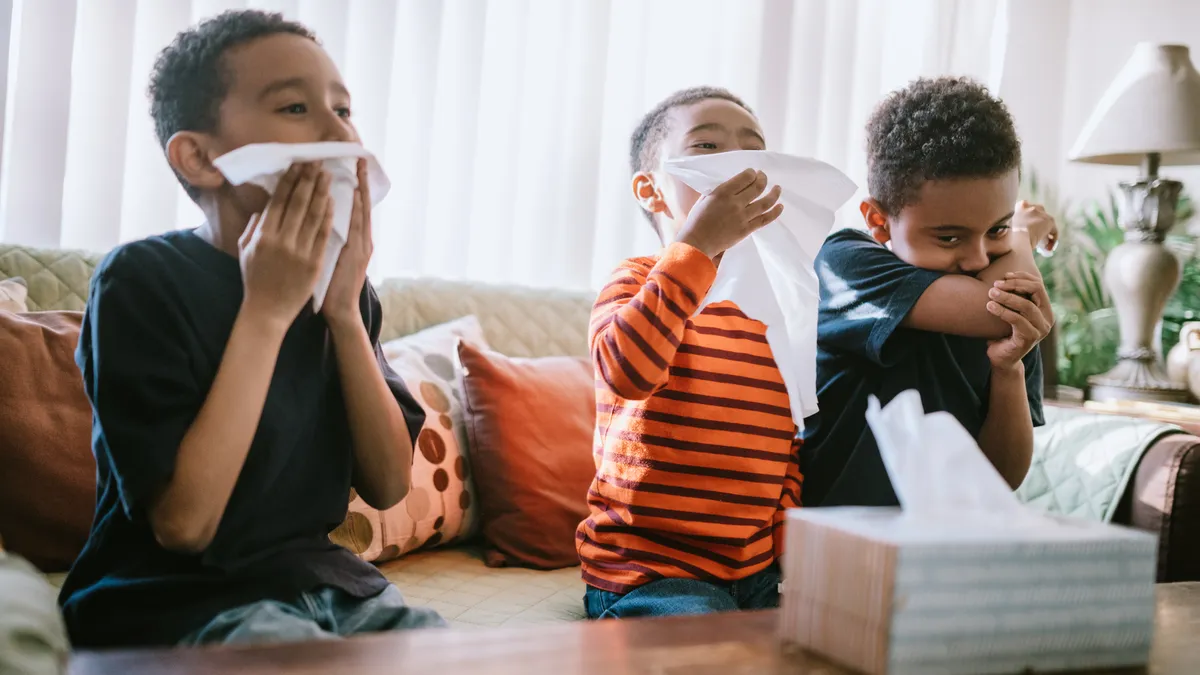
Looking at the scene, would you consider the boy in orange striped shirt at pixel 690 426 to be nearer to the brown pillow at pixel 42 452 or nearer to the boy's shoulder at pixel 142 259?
the boy's shoulder at pixel 142 259

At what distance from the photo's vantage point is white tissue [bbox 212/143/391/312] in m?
0.83

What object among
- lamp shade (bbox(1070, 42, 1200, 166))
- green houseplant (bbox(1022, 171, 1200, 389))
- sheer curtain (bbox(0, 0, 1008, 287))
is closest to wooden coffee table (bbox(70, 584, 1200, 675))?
sheer curtain (bbox(0, 0, 1008, 287))

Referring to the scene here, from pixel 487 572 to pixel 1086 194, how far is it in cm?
236

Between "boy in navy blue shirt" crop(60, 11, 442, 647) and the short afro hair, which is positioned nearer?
"boy in navy blue shirt" crop(60, 11, 442, 647)

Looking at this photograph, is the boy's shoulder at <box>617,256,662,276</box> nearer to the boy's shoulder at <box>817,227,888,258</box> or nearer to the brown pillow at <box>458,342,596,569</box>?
the boy's shoulder at <box>817,227,888,258</box>

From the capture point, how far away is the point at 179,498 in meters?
0.79

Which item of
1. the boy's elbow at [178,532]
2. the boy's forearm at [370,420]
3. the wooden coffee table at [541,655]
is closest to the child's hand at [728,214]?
the boy's forearm at [370,420]

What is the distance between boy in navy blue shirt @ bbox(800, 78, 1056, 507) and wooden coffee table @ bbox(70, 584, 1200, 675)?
0.50 m

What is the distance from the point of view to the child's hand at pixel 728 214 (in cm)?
104

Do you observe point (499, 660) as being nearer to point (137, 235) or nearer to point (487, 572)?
point (487, 572)

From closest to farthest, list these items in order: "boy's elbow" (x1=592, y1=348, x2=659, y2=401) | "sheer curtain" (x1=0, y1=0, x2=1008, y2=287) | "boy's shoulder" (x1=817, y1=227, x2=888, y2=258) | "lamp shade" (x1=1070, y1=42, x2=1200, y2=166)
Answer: "boy's elbow" (x1=592, y1=348, x2=659, y2=401), "boy's shoulder" (x1=817, y1=227, x2=888, y2=258), "sheer curtain" (x1=0, y1=0, x2=1008, y2=287), "lamp shade" (x1=1070, y1=42, x2=1200, y2=166)

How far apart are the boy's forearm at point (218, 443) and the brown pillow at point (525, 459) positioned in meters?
0.71

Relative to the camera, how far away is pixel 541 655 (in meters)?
0.60

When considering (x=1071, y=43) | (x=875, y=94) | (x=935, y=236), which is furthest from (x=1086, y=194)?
(x=935, y=236)
